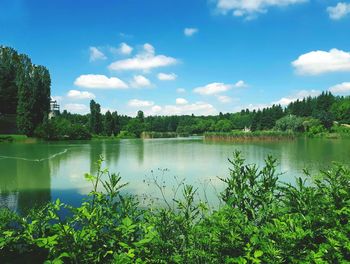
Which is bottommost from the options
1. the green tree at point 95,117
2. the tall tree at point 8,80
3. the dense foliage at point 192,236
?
the dense foliage at point 192,236

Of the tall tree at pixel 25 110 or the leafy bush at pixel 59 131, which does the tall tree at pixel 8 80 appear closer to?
the tall tree at pixel 25 110

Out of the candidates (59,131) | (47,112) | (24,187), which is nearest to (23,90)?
(47,112)

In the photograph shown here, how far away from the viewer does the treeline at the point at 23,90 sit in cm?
5806

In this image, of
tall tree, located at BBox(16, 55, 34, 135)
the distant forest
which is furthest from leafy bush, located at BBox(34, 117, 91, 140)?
tall tree, located at BBox(16, 55, 34, 135)

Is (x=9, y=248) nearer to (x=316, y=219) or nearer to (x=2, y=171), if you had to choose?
(x=316, y=219)

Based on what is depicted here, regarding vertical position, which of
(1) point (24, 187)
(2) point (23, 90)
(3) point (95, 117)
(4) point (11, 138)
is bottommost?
(1) point (24, 187)

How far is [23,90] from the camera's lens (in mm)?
57812

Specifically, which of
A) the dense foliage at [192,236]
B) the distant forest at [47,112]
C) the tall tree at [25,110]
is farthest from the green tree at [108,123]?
the dense foliage at [192,236]

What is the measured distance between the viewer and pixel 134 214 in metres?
3.46

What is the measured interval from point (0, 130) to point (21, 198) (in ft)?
195

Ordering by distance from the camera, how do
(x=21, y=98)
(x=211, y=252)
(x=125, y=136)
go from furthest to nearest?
(x=125, y=136)
(x=21, y=98)
(x=211, y=252)

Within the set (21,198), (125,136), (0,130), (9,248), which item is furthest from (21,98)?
(9,248)

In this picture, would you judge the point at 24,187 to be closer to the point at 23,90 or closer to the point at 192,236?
the point at 192,236

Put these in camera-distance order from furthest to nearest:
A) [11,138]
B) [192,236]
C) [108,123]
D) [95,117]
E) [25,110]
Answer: [108,123] → [95,117] → [25,110] → [11,138] → [192,236]
